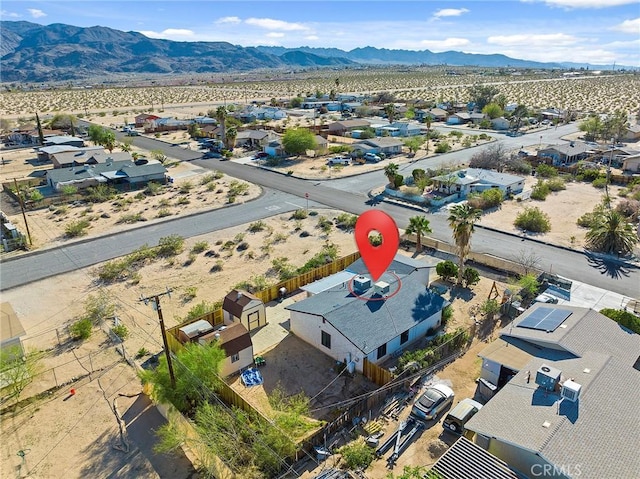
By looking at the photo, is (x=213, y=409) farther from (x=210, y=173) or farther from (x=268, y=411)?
(x=210, y=173)

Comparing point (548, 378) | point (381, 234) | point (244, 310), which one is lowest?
point (244, 310)

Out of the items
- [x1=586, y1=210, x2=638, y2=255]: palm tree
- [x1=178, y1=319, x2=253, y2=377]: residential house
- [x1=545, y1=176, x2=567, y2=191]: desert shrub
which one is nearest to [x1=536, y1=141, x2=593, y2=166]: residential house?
[x1=545, y1=176, x2=567, y2=191]: desert shrub

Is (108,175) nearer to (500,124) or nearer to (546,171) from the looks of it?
(546,171)

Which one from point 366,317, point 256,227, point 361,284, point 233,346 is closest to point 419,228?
point 361,284

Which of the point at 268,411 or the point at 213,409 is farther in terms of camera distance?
the point at 268,411

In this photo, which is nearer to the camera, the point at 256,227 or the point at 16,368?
the point at 16,368

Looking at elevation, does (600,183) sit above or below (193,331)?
above

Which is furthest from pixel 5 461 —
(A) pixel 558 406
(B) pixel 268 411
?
(A) pixel 558 406

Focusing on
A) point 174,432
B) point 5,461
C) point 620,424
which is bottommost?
point 5,461
